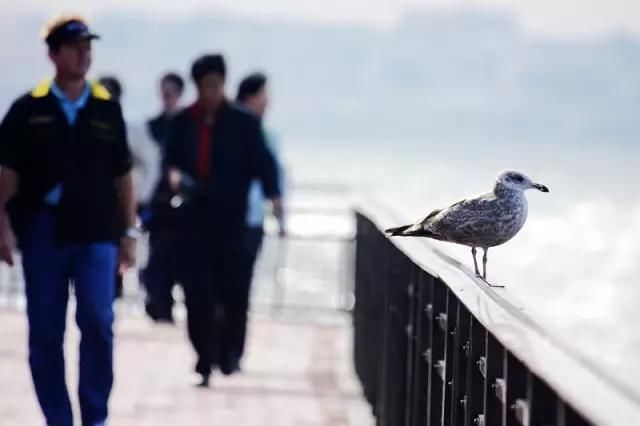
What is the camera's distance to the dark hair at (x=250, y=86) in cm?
1185

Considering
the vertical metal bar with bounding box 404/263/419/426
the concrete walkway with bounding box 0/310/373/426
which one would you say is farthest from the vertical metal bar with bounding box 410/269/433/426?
the concrete walkway with bounding box 0/310/373/426

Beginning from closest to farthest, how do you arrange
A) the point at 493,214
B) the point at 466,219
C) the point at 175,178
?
the point at 493,214 < the point at 466,219 < the point at 175,178

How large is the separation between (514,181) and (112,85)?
20.5ft

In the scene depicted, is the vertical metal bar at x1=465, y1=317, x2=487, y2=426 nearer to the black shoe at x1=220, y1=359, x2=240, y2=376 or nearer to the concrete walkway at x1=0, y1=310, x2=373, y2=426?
the concrete walkway at x1=0, y1=310, x2=373, y2=426

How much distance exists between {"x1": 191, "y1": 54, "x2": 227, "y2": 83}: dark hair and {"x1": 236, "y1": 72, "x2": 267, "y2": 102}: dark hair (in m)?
1.31

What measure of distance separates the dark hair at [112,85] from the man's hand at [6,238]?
4447mm

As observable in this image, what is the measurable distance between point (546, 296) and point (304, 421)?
133 ft

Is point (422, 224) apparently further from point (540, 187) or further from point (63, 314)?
point (63, 314)

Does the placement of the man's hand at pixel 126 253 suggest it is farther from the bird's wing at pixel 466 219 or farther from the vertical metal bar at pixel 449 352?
the vertical metal bar at pixel 449 352

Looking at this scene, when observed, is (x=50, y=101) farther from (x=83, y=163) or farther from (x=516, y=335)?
(x=516, y=335)

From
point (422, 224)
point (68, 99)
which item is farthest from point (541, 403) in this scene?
point (68, 99)

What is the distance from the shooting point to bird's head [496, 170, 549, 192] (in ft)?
20.9

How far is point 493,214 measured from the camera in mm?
6359

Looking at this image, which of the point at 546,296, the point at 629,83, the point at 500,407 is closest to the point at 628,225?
the point at 546,296
